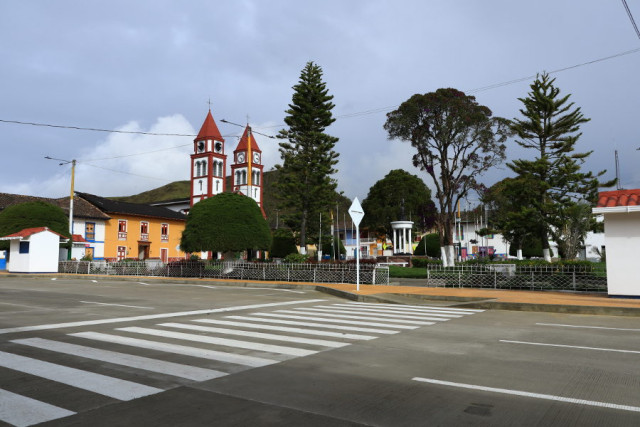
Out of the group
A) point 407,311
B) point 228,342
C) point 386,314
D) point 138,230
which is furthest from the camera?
point 138,230

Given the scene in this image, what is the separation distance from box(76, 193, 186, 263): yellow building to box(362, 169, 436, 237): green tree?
86.6ft

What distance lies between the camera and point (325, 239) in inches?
1677

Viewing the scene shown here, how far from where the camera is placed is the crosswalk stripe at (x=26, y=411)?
4020 mm

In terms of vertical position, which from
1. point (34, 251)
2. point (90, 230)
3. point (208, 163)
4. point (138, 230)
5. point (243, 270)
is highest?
point (208, 163)

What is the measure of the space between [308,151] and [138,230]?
2955 centimetres

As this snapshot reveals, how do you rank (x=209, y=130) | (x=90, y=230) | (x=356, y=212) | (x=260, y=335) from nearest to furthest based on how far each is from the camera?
(x=260, y=335) < (x=356, y=212) < (x=90, y=230) < (x=209, y=130)

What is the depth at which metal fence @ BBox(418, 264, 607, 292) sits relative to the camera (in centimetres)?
1739

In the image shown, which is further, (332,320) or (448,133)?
(448,133)

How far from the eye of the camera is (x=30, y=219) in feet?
123

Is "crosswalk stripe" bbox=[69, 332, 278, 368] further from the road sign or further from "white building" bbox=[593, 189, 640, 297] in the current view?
"white building" bbox=[593, 189, 640, 297]

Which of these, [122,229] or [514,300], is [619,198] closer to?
[514,300]

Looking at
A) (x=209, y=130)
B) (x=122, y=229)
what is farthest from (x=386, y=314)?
(x=209, y=130)

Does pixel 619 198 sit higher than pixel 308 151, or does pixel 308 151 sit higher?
pixel 308 151

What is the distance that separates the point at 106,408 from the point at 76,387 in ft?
2.94
